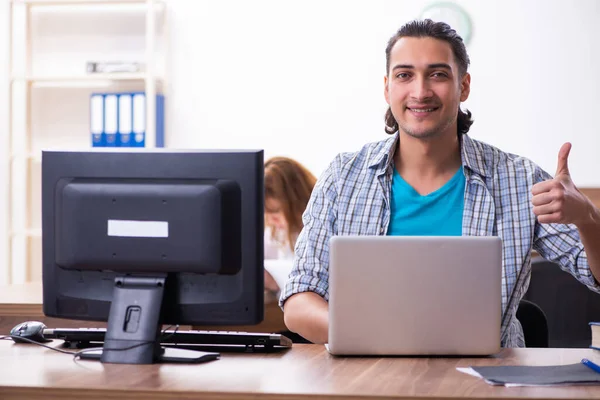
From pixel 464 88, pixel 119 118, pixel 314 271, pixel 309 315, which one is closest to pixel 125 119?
pixel 119 118

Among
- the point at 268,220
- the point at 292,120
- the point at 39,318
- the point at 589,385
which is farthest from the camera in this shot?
the point at 292,120

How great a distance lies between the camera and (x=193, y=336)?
69.2 inches

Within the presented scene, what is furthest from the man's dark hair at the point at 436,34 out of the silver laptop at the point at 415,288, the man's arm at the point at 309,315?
the silver laptop at the point at 415,288

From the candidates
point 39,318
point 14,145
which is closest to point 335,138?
point 14,145

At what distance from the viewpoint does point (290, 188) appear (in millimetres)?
3412

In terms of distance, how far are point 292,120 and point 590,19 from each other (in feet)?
5.61

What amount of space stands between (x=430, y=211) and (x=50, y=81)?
3348 millimetres

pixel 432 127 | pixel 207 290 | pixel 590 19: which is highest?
pixel 590 19

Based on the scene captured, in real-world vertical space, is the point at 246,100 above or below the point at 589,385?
above

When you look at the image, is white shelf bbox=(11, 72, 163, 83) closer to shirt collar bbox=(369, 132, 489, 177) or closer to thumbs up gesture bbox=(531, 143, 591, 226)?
shirt collar bbox=(369, 132, 489, 177)

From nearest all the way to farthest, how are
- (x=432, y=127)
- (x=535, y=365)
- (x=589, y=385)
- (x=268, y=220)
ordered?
(x=589, y=385) < (x=535, y=365) < (x=432, y=127) < (x=268, y=220)

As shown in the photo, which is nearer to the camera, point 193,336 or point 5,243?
point 193,336

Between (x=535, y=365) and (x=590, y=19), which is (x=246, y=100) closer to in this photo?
(x=590, y=19)

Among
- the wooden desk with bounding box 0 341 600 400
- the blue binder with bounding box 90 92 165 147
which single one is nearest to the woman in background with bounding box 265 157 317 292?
the blue binder with bounding box 90 92 165 147
